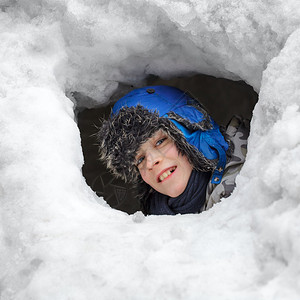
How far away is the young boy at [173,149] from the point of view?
172 centimetres

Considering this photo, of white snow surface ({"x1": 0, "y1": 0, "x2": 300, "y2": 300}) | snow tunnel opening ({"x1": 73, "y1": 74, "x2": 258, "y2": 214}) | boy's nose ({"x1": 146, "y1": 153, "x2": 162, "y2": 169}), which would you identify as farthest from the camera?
snow tunnel opening ({"x1": 73, "y1": 74, "x2": 258, "y2": 214})

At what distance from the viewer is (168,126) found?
1.72 metres

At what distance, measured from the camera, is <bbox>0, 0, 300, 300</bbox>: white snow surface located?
100cm

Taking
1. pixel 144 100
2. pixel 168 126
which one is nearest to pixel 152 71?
pixel 144 100

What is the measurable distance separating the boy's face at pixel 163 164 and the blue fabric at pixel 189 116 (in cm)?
8

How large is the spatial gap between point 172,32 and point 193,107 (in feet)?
1.15

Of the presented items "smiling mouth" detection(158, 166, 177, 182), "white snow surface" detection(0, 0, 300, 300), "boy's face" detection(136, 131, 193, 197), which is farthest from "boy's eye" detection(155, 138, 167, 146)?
"white snow surface" detection(0, 0, 300, 300)

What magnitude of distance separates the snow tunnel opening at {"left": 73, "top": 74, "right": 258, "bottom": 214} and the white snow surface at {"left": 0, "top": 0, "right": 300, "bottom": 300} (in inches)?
14.6

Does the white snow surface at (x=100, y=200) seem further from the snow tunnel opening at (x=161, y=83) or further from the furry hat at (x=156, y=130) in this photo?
the snow tunnel opening at (x=161, y=83)

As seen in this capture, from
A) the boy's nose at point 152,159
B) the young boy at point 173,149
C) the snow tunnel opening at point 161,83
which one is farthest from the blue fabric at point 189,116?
the snow tunnel opening at point 161,83

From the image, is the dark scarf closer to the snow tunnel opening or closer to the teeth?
the teeth

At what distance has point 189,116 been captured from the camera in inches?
70.7

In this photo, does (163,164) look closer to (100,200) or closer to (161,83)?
(100,200)

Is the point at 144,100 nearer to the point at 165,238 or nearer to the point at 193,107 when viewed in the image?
the point at 193,107
